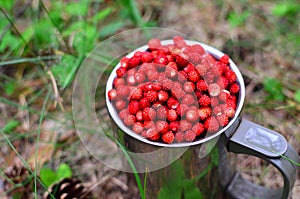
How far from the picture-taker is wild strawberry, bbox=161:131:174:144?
28.3 inches

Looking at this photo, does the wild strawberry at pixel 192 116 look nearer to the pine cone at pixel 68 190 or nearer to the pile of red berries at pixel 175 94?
the pile of red berries at pixel 175 94

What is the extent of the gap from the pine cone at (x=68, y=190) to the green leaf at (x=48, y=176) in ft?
0.14

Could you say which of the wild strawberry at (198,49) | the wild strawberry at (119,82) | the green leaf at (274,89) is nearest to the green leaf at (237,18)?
the green leaf at (274,89)

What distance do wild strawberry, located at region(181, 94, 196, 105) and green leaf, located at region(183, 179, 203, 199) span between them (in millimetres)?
170

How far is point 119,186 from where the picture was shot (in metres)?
1.07

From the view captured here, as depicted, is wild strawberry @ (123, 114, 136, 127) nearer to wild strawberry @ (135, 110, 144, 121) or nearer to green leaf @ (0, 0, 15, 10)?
wild strawberry @ (135, 110, 144, 121)

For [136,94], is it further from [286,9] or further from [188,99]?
[286,9]

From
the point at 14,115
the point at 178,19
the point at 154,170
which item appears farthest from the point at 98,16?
the point at 154,170

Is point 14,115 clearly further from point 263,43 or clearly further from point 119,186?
point 263,43

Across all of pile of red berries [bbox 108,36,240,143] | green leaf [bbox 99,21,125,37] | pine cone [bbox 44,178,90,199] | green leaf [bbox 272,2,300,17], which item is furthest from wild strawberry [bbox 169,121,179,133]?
green leaf [bbox 272,2,300,17]

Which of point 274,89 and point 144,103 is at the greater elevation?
point 144,103

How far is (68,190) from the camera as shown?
996 mm

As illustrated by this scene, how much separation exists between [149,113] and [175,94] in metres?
0.06

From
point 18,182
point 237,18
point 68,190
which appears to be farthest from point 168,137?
point 237,18
